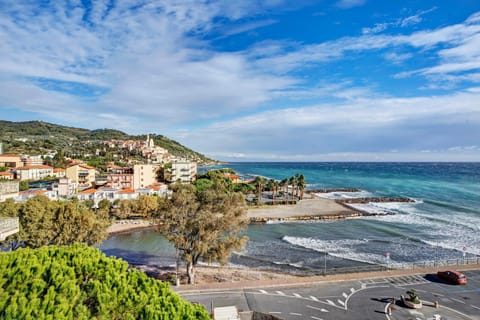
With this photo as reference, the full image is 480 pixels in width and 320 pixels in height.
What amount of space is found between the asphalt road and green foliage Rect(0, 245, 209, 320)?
34.6ft

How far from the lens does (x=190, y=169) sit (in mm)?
87562

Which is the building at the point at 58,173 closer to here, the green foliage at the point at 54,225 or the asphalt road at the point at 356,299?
the green foliage at the point at 54,225

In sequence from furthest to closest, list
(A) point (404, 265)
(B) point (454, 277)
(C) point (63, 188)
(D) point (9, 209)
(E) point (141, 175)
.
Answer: (E) point (141, 175)
(C) point (63, 188)
(A) point (404, 265)
(D) point (9, 209)
(B) point (454, 277)

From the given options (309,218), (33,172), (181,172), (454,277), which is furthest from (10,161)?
(454,277)

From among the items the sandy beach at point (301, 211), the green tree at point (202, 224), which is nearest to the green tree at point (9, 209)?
the green tree at point (202, 224)

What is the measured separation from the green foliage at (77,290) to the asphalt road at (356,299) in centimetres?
1054

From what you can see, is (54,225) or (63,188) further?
(63,188)

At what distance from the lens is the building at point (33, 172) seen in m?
A: 75.6

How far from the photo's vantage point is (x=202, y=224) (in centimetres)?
2395

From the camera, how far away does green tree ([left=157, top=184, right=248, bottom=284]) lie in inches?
938

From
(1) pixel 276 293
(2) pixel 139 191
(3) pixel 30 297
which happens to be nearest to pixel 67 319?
(3) pixel 30 297

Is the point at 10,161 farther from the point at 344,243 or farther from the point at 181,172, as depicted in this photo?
the point at 344,243

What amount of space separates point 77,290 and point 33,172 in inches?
3434

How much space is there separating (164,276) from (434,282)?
21675 millimetres
